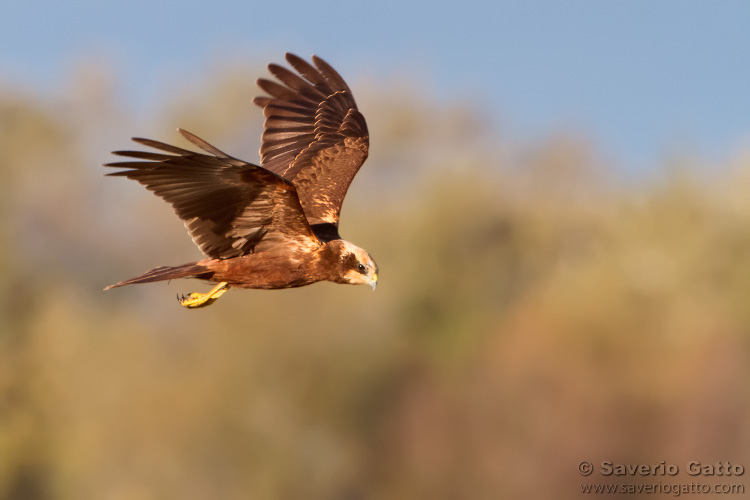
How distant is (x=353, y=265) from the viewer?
427 inches

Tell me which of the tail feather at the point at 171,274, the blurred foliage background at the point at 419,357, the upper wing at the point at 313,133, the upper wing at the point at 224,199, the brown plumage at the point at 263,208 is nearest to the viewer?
the upper wing at the point at 224,199

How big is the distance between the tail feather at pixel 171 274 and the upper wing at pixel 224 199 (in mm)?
205

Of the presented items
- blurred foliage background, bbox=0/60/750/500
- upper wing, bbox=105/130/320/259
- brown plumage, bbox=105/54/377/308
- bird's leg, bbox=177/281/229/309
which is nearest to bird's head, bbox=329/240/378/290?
brown plumage, bbox=105/54/377/308

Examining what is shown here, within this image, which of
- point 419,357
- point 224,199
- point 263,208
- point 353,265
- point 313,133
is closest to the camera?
point 224,199

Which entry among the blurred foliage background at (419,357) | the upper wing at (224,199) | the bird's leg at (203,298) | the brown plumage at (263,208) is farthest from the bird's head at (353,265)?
the blurred foliage background at (419,357)

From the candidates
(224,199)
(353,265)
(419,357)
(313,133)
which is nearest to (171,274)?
(224,199)

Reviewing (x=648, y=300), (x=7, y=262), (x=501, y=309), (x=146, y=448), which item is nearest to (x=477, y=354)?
(x=501, y=309)

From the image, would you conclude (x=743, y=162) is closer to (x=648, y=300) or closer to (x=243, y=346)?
(x=648, y=300)

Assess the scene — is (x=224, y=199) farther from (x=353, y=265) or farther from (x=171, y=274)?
(x=353, y=265)

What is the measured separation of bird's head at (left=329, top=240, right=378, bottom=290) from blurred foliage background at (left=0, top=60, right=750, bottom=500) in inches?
722

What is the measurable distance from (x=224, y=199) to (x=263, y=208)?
35 centimetres

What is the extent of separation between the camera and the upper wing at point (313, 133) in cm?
1246

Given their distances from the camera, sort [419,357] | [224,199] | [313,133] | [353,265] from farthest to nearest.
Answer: [419,357], [313,133], [353,265], [224,199]

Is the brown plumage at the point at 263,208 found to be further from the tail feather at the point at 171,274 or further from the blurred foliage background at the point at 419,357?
the blurred foliage background at the point at 419,357
